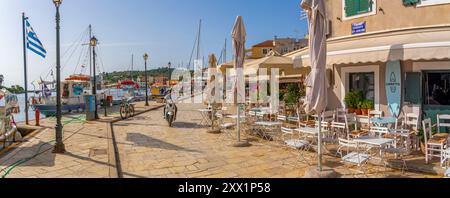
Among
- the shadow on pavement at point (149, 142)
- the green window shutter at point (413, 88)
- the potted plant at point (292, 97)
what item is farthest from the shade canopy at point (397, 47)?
the shadow on pavement at point (149, 142)

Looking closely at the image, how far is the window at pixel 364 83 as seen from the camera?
1042cm

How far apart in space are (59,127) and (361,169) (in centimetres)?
756

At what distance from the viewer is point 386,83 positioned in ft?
31.7

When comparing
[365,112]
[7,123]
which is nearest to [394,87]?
[365,112]

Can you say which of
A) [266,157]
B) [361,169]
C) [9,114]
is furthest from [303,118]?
[9,114]

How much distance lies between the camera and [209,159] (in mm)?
7461

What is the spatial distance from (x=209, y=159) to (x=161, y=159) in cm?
117

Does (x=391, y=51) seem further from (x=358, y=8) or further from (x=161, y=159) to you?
(x=161, y=159)

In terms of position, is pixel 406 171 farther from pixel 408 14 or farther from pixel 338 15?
pixel 338 15

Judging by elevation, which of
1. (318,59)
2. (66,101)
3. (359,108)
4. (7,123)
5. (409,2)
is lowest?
(7,123)

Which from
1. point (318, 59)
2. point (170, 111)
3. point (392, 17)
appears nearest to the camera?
point (318, 59)

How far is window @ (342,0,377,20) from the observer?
10.0 meters

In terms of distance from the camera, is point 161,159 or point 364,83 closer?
point 161,159

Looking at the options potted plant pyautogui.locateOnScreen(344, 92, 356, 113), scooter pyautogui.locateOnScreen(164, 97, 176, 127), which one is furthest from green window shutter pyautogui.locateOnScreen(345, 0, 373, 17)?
scooter pyautogui.locateOnScreen(164, 97, 176, 127)
